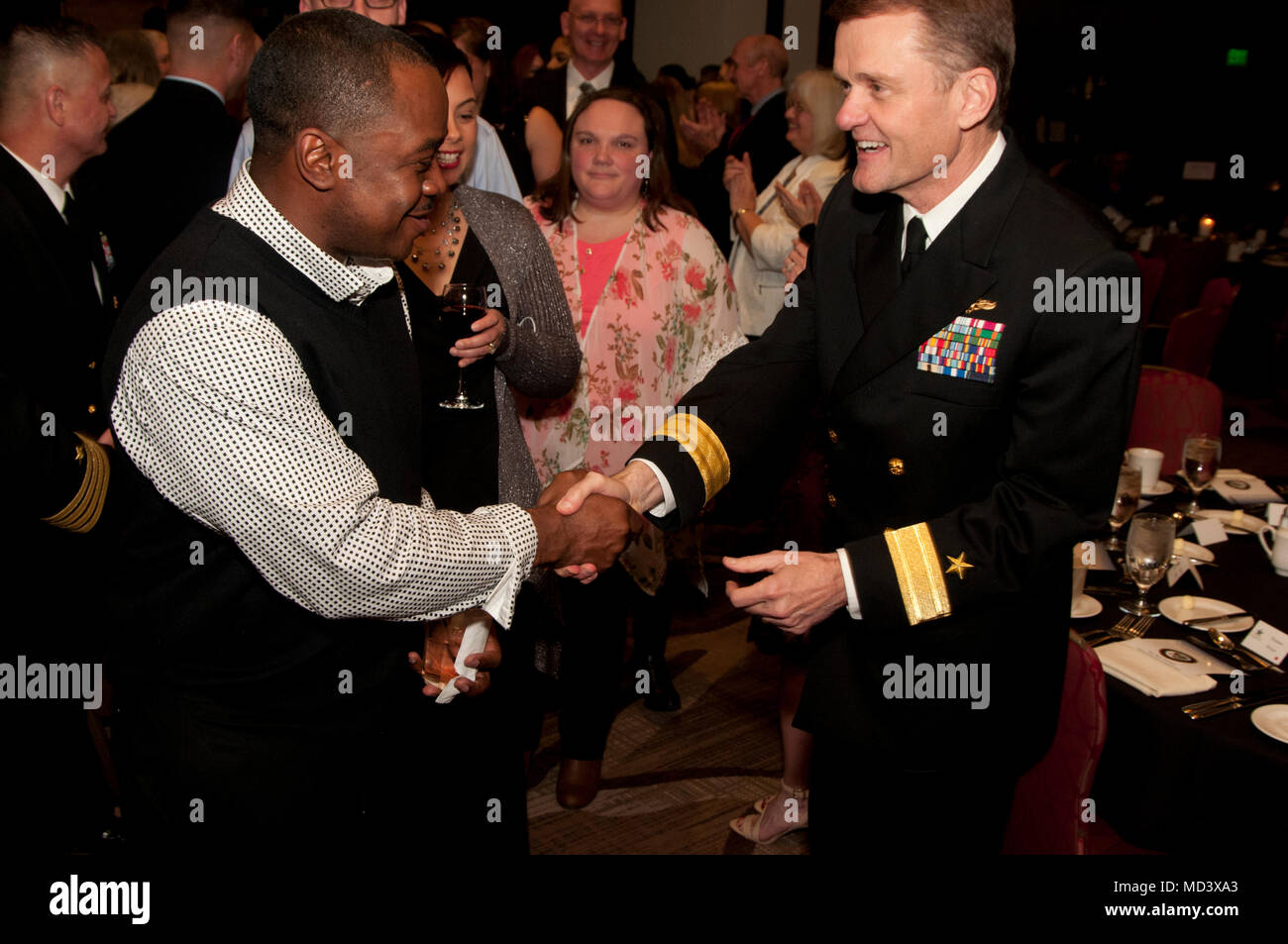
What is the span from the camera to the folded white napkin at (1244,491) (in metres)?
2.99

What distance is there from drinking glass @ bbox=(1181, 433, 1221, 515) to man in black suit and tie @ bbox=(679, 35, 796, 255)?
253 cm

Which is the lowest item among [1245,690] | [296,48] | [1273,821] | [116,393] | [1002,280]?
[1273,821]

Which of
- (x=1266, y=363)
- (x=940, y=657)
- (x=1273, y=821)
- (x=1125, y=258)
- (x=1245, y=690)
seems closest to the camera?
(x=1125, y=258)

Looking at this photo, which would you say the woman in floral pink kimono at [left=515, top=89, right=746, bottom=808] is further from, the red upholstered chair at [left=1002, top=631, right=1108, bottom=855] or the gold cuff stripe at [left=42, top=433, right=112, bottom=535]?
the red upholstered chair at [left=1002, top=631, right=1108, bottom=855]

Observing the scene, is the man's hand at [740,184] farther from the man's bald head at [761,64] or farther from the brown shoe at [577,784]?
the brown shoe at [577,784]

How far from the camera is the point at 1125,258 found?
4.85 feet

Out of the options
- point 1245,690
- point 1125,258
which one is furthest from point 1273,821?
point 1125,258

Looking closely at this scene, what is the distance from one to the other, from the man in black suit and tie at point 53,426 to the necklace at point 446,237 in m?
0.85

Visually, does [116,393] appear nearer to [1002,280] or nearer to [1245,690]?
[1002,280]

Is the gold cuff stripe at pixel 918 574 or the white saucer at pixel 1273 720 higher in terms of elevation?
the gold cuff stripe at pixel 918 574

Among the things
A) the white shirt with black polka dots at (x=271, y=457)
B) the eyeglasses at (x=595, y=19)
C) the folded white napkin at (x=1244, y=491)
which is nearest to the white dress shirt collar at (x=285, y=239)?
the white shirt with black polka dots at (x=271, y=457)

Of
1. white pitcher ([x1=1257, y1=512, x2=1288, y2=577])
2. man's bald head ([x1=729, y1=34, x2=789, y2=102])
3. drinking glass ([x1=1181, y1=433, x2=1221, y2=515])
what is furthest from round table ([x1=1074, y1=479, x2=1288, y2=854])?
man's bald head ([x1=729, y1=34, x2=789, y2=102])

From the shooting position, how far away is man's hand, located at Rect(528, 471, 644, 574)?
1764 mm

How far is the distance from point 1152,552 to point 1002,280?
104 cm
